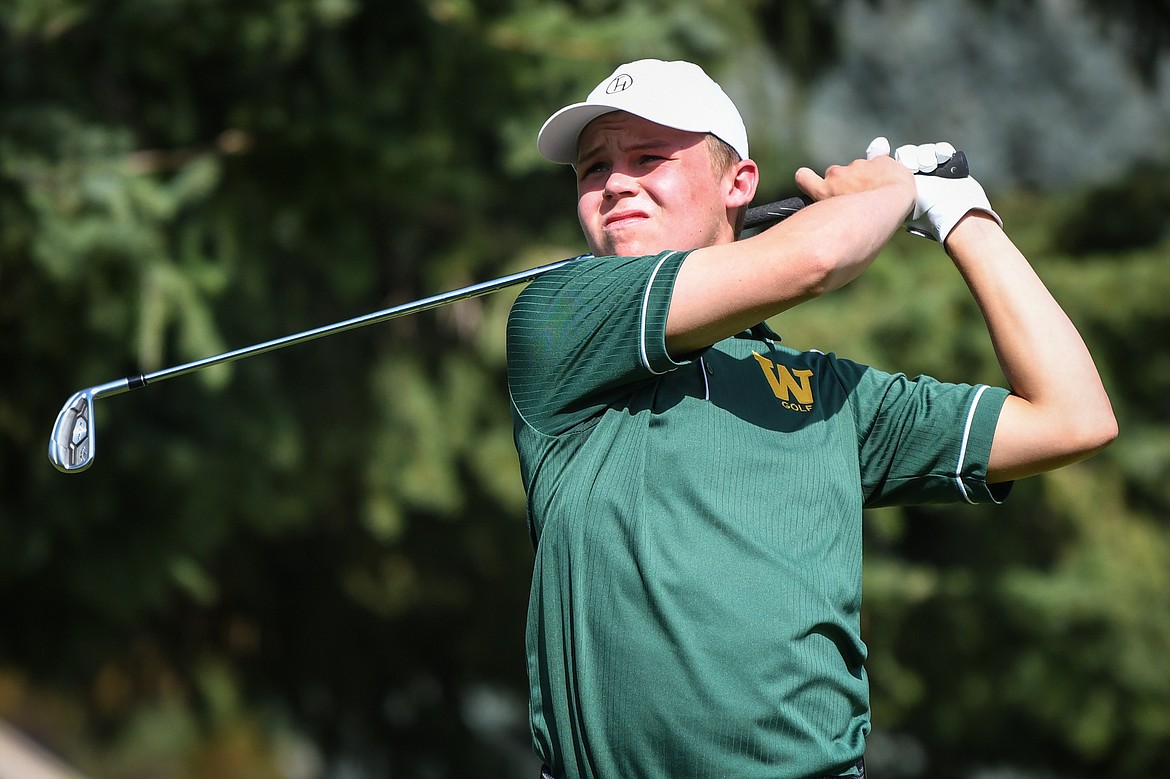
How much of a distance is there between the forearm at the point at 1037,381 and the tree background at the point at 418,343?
355 cm

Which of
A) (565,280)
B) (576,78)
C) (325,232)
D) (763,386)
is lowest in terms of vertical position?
(763,386)

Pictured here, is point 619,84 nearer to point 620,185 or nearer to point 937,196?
point 620,185

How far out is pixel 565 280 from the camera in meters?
2.08

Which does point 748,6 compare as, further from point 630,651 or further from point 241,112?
point 630,651

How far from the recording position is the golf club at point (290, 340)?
7.30 ft

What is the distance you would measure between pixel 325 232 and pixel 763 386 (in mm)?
4059

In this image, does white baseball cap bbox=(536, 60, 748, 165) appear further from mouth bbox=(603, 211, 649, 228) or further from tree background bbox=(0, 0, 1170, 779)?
tree background bbox=(0, 0, 1170, 779)

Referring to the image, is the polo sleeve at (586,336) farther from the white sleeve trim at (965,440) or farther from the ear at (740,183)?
the white sleeve trim at (965,440)

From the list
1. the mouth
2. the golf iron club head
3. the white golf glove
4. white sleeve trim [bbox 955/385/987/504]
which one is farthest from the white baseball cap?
the golf iron club head

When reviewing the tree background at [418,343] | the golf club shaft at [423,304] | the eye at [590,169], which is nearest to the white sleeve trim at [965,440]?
the golf club shaft at [423,304]

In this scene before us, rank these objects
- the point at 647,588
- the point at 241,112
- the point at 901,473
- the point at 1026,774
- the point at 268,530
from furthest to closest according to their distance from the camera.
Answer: the point at 1026,774, the point at 268,530, the point at 241,112, the point at 901,473, the point at 647,588

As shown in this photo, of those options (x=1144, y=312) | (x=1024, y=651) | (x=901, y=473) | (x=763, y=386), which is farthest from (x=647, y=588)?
(x=1024, y=651)

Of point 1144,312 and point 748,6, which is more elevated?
point 748,6

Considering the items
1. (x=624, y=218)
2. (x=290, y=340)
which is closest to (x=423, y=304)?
(x=290, y=340)
